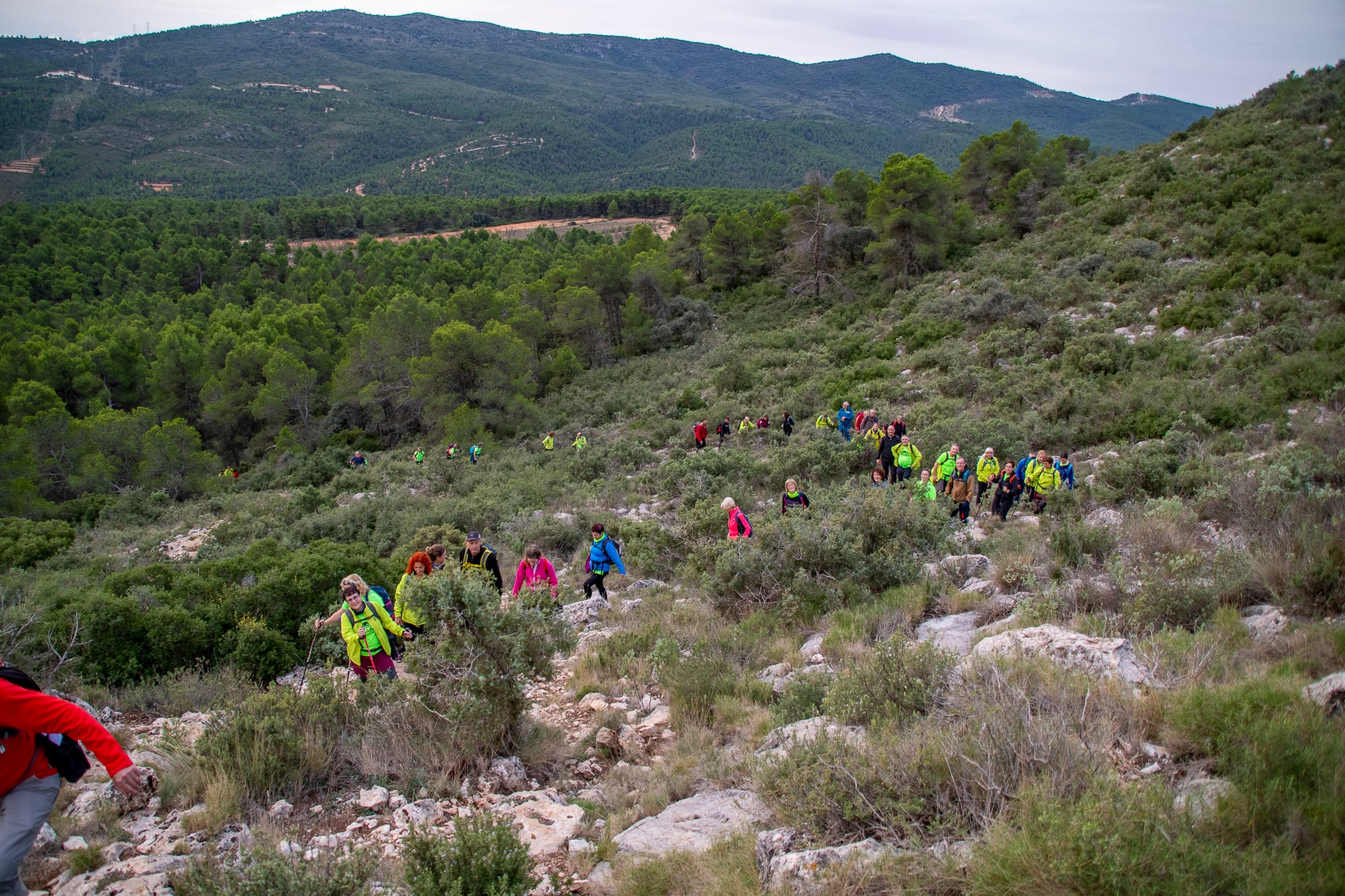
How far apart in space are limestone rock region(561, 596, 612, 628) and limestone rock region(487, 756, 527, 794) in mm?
3216

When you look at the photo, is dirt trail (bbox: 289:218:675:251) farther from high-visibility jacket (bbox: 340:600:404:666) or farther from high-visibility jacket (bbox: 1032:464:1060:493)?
high-visibility jacket (bbox: 340:600:404:666)

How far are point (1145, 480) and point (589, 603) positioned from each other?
7.44 m

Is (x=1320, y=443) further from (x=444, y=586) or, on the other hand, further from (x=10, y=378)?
(x=10, y=378)

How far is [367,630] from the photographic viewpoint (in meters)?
6.06

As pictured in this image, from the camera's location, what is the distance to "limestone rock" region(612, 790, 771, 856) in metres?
3.56

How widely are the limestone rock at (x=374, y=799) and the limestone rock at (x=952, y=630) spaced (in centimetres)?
378

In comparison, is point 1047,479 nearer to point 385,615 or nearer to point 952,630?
point 952,630

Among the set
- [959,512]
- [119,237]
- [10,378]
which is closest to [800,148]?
[119,237]

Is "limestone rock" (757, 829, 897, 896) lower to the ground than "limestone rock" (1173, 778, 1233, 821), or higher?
lower

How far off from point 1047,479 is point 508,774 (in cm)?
793

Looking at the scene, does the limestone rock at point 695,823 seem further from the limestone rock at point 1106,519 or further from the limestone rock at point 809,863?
the limestone rock at point 1106,519

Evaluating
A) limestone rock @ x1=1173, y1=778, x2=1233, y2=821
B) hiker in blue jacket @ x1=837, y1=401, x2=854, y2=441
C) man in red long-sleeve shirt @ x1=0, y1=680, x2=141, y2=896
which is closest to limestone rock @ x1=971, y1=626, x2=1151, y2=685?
limestone rock @ x1=1173, y1=778, x2=1233, y2=821

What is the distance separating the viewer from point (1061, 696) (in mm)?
3469

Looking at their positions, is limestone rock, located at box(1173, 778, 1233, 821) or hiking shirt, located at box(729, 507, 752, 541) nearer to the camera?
limestone rock, located at box(1173, 778, 1233, 821)
